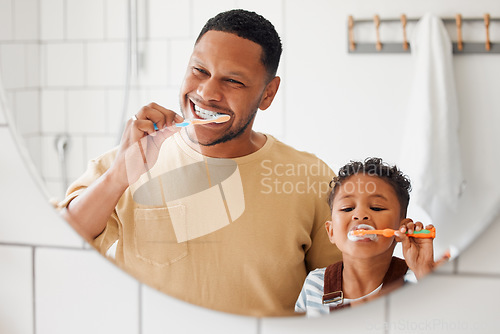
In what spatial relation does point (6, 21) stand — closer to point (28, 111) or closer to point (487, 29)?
point (28, 111)

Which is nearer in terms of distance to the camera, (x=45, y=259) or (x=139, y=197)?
(x=139, y=197)

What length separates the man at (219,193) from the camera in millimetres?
707

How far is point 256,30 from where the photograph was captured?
699 millimetres

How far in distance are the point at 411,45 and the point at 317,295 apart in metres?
0.35

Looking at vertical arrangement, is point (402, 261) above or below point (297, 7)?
below

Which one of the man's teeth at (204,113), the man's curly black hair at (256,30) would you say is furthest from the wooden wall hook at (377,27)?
the man's teeth at (204,113)

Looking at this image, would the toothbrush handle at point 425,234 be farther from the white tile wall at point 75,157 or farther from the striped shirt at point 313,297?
the white tile wall at point 75,157

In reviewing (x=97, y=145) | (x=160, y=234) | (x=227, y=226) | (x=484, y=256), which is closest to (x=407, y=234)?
(x=484, y=256)

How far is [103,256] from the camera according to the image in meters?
0.83

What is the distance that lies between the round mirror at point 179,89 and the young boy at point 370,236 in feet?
0.08

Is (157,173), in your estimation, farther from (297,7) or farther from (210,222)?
(297,7)

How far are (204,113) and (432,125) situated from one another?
11.6 inches

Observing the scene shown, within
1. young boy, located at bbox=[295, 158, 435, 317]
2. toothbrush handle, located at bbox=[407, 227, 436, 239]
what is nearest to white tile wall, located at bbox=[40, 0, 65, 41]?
young boy, located at bbox=[295, 158, 435, 317]

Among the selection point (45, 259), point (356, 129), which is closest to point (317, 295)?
point (356, 129)
